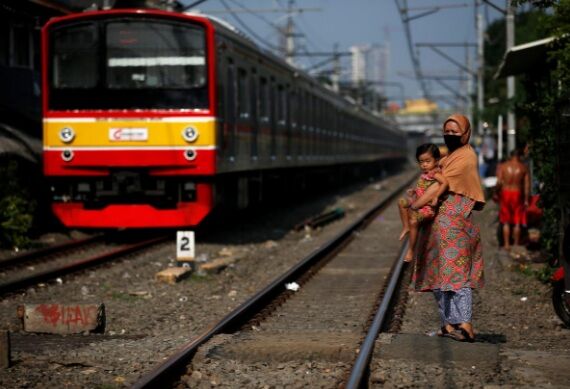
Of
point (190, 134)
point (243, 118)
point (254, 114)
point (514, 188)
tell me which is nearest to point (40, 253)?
point (190, 134)

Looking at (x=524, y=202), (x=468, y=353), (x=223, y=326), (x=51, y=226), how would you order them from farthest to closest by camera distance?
1. (x=51, y=226)
2. (x=524, y=202)
3. (x=223, y=326)
4. (x=468, y=353)

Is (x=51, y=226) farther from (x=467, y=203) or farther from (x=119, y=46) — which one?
(x=467, y=203)

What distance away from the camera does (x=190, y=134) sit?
13922 millimetres

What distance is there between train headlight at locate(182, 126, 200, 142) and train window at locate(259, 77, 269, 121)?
4.03 metres

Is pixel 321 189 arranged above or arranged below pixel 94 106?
below

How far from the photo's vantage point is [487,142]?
28156 mm

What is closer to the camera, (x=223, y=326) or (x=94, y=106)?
(x=223, y=326)

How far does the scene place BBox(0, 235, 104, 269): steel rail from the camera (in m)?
12.3

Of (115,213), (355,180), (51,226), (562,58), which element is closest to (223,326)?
(562,58)

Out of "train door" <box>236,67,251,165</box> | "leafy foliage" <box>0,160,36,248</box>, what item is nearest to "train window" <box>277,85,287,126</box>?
"train door" <box>236,67,251,165</box>

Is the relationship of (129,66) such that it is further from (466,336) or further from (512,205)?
(466,336)

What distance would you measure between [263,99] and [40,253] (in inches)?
240

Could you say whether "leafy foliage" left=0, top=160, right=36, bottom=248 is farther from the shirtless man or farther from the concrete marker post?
the concrete marker post

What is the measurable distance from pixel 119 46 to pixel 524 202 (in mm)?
5759
